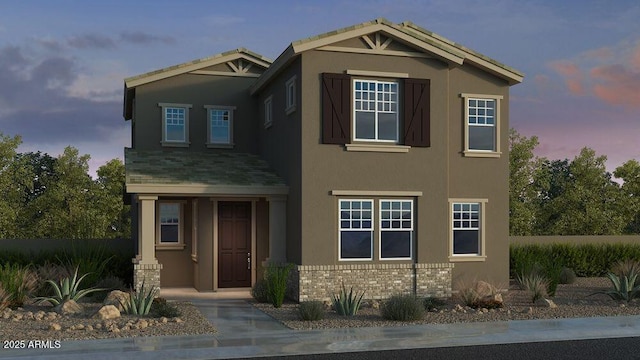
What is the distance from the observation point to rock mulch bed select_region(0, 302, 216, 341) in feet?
41.5

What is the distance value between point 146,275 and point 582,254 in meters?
15.5

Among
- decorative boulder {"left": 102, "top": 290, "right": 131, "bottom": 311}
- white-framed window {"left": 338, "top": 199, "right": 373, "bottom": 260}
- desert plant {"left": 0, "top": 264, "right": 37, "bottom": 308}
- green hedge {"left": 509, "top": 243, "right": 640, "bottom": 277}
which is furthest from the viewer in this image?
green hedge {"left": 509, "top": 243, "right": 640, "bottom": 277}

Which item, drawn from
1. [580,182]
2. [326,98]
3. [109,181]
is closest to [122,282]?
[326,98]

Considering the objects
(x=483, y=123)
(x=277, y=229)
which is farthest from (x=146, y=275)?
(x=483, y=123)

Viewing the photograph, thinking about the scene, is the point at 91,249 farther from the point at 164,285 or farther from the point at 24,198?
the point at 24,198

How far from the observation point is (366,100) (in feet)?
57.8

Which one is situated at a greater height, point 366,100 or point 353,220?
point 366,100

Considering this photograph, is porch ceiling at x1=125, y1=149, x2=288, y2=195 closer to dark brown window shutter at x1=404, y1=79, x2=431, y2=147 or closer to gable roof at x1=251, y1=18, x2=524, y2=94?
gable roof at x1=251, y1=18, x2=524, y2=94

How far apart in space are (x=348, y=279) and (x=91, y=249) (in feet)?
27.8

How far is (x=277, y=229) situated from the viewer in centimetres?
1852

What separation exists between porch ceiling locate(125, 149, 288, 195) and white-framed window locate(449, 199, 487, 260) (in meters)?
4.85

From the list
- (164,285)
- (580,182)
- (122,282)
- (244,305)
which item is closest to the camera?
(244,305)

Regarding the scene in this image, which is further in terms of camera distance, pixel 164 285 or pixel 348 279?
pixel 164 285

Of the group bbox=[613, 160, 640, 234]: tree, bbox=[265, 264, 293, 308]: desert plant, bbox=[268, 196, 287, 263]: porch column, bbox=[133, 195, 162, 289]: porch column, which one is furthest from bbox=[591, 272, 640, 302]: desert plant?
bbox=[613, 160, 640, 234]: tree
